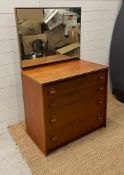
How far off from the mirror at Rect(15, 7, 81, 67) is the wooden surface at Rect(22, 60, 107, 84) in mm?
134

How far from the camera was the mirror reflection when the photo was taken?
74.4 inches

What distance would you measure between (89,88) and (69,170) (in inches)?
28.8

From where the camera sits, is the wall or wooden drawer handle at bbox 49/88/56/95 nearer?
wooden drawer handle at bbox 49/88/56/95

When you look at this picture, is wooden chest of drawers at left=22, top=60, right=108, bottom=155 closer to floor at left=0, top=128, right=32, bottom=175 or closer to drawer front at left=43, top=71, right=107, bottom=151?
drawer front at left=43, top=71, right=107, bottom=151

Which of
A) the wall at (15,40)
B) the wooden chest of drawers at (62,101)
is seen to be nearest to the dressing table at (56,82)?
the wooden chest of drawers at (62,101)

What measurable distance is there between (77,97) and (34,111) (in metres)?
0.40

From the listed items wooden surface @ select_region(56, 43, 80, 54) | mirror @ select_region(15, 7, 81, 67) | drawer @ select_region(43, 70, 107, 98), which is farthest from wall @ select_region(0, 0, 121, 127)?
drawer @ select_region(43, 70, 107, 98)

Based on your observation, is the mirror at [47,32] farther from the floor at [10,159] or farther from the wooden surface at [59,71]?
the floor at [10,159]

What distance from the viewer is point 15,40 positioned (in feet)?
6.52

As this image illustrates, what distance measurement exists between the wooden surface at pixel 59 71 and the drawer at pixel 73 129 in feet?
1.45

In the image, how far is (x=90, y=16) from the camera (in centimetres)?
242

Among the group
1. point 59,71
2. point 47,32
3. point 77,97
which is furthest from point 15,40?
point 77,97

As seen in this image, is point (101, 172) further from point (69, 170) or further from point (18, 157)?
point (18, 157)

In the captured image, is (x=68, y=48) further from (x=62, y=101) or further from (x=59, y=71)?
(x=62, y=101)
